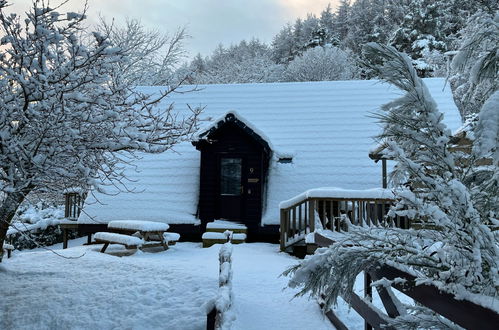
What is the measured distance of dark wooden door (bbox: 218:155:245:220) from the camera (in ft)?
42.4

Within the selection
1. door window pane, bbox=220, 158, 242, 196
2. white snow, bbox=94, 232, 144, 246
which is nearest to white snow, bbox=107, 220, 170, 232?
white snow, bbox=94, 232, 144, 246

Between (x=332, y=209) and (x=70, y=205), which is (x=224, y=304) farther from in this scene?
(x=70, y=205)

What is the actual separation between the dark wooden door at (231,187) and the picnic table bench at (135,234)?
206 cm

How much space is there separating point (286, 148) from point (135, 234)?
18.8ft

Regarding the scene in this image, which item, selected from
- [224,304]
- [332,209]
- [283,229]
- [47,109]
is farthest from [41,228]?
[224,304]

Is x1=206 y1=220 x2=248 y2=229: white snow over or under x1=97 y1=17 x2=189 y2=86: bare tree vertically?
under

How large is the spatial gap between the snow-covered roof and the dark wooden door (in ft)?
2.75

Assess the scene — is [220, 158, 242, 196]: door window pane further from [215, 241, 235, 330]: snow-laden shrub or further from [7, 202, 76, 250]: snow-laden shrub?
[7, 202, 76, 250]: snow-laden shrub

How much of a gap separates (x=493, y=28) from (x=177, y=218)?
38.4 feet

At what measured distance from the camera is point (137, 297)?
19.6 feet

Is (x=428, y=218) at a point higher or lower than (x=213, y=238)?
higher

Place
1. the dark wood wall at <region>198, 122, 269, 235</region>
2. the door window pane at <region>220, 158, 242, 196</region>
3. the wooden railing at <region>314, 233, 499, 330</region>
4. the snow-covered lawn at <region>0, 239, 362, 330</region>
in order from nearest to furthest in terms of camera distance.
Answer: the wooden railing at <region>314, 233, 499, 330</region> → the snow-covered lawn at <region>0, 239, 362, 330</region> → the dark wood wall at <region>198, 122, 269, 235</region> → the door window pane at <region>220, 158, 242, 196</region>

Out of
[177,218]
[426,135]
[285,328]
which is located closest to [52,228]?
[177,218]

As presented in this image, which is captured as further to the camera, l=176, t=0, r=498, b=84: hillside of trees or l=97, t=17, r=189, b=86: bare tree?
l=176, t=0, r=498, b=84: hillside of trees
